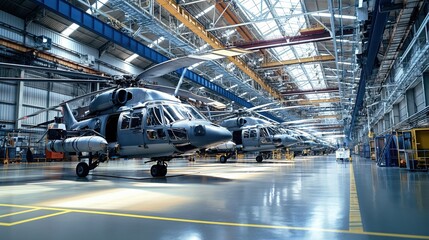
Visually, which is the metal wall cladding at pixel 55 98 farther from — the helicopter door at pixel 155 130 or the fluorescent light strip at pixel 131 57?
the helicopter door at pixel 155 130

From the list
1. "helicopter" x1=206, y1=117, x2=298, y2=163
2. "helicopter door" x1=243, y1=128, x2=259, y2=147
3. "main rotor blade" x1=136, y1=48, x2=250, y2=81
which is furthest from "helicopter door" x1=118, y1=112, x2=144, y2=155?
"helicopter door" x1=243, y1=128, x2=259, y2=147

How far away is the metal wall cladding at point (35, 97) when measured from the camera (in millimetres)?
27328

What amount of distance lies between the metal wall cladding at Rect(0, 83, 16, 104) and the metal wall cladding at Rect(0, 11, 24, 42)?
4.16 metres

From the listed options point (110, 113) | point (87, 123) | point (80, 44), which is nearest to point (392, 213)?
point (110, 113)

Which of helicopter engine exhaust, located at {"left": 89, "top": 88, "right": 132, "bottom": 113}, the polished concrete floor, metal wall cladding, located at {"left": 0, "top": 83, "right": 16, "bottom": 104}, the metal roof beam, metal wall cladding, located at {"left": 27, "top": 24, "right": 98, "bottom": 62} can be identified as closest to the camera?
the polished concrete floor

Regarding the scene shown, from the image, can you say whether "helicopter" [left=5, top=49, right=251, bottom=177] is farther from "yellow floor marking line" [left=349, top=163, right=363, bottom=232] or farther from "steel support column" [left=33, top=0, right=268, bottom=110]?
"steel support column" [left=33, top=0, right=268, bottom=110]

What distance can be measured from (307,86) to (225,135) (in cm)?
3454

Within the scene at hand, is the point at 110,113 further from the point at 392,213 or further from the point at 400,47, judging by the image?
the point at 400,47

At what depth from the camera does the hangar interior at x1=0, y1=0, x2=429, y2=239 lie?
4.45 metres

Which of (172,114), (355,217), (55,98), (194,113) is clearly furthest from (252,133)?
(55,98)

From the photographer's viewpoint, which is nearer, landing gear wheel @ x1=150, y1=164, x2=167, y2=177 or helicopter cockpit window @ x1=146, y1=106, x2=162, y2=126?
helicopter cockpit window @ x1=146, y1=106, x2=162, y2=126

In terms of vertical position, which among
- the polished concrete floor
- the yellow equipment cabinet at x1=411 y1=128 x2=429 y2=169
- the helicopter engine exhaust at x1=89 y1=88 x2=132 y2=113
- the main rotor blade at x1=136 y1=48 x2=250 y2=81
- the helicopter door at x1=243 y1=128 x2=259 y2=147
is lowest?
the polished concrete floor

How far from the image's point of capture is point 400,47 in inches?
684

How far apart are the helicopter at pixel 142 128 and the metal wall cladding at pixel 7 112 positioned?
17.2 meters
